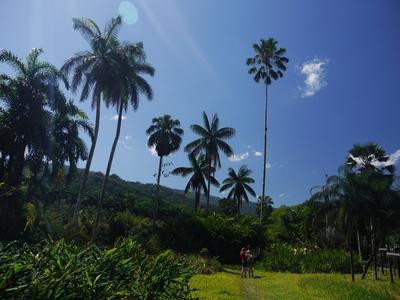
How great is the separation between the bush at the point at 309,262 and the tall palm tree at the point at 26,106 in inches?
732

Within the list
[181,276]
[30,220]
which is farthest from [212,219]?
[181,276]

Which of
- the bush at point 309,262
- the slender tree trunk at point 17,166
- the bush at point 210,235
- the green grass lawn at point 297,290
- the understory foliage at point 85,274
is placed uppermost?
the slender tree trunk at point 17,166

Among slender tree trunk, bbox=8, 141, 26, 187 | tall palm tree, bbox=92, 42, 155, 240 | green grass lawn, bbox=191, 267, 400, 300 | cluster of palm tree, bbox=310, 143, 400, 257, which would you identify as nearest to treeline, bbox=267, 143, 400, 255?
cluster of palm tree, bbox=310, 143, 400, 257

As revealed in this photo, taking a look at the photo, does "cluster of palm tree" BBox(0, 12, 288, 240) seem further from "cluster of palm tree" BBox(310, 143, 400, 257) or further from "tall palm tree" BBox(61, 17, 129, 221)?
"cluster of palm tree" BBox(310, 143, 400, 257)

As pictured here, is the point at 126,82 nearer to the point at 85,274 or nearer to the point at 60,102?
the point at 60,102

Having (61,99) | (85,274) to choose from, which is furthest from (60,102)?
→ (85,274)

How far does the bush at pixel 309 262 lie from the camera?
2758cm

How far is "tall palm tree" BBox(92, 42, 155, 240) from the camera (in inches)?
1177

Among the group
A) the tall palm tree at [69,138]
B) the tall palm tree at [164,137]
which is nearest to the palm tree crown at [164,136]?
the tall palm tree at [164,137]

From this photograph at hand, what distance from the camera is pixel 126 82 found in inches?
1198

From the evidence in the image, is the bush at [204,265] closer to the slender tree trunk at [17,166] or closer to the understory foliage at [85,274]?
the slender tree trunk at [17,166]

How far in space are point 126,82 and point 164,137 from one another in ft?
43.8

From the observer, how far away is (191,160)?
1825 inches

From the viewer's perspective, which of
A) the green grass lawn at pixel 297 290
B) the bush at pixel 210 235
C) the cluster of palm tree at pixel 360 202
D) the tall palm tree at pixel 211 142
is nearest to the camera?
the green grass lawn at pixel 297 290
